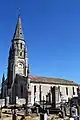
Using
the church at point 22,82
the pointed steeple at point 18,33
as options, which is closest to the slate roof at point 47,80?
the church at point 22,82

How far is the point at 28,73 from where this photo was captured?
6388 cm

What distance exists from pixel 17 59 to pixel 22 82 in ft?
24.8

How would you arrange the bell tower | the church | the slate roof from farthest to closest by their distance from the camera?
the bell tower
the slate roof
the church

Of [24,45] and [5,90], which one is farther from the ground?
[24,45]

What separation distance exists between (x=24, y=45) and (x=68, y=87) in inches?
737

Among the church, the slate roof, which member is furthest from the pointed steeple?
the slate roof

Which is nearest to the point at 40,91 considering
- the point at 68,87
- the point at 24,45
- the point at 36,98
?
the point at 36,98

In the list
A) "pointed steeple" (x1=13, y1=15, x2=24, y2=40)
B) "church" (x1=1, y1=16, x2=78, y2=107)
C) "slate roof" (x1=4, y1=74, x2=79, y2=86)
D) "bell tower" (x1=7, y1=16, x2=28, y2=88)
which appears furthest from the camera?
"pointed steeple" (x1=13, y1=15, x2=24, y2=40)

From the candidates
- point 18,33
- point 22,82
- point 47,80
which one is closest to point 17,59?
point 22,82

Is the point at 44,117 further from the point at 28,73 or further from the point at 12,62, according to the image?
the point at 12,62

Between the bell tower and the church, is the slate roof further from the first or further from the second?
the bell tower

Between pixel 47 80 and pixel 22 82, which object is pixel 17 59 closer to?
pixel 22 82

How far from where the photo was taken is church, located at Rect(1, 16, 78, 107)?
209 ft

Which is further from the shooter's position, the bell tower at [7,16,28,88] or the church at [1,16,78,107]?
the bell tower at [7,16,28,88]
